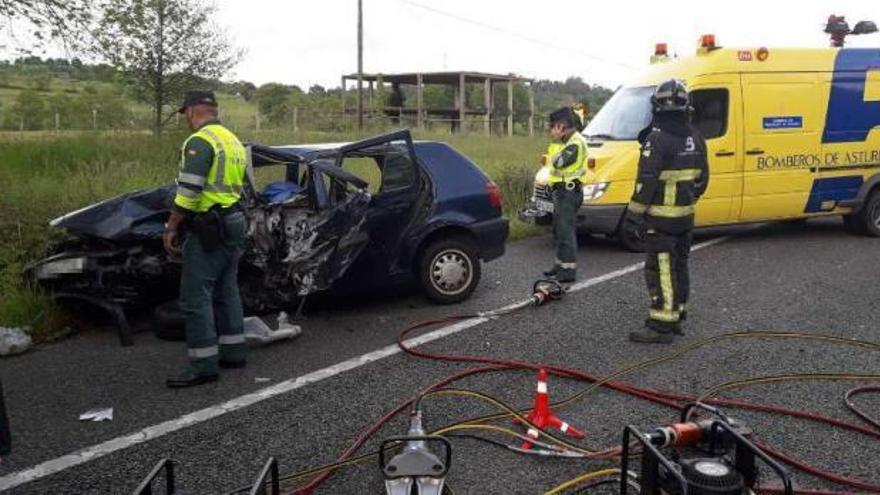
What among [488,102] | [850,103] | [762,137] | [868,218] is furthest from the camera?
[488,102]

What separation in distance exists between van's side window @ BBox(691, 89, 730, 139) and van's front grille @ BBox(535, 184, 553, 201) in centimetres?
203

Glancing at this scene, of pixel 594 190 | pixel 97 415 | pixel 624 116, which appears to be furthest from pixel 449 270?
pixel 624 116

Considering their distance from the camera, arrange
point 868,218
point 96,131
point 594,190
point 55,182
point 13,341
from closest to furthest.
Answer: point 13,341 → point 55,182 → point 594,190 → point 868,218 → point 96,131

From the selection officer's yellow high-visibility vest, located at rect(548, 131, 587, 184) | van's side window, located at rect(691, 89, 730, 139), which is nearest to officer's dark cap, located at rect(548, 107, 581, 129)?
officer's yellow high-visibility vest, located at rect(548, 131, 587, 184)

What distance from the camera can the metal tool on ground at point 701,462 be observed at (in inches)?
95.1

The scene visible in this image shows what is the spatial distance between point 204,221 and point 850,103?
8659 mm

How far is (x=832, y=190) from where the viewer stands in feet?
31.8

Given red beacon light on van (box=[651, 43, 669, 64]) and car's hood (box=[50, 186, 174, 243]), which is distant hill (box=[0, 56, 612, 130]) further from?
red beacon light on van (box=[651, 43, 669, 64])

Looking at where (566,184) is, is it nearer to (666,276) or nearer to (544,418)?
(666,276)

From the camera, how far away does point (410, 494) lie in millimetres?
2771

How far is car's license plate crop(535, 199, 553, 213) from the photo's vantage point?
882cm

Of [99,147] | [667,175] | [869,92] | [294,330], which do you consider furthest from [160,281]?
[869,92]

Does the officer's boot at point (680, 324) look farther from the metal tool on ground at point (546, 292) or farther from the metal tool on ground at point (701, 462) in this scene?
the metal tool on ground at point (701, 462)

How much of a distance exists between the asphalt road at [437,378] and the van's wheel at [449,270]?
0.18 m
